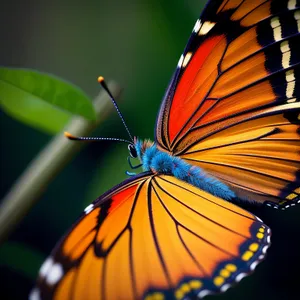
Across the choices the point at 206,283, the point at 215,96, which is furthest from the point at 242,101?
the point at 206,283

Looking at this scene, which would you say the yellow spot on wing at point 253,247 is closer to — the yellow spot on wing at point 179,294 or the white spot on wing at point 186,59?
the yellow spot on wing at point 179,294

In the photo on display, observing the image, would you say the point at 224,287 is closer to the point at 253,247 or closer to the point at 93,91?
the point at 253,247

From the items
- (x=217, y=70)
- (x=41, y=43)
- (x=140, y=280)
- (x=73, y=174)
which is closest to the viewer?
(x=140, y=280)

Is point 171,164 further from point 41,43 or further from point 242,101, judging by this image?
point 41,43

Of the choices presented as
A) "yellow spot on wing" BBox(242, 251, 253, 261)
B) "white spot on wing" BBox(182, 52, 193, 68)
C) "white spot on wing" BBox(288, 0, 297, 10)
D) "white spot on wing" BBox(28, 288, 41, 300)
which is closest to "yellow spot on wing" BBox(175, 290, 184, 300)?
"yellow spot on wing" BBox(242, 251, 253, 261)

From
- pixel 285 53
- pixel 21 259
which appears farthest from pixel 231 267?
pixel 21 259

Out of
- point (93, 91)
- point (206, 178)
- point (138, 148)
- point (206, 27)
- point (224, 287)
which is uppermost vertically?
point (93, 91)
